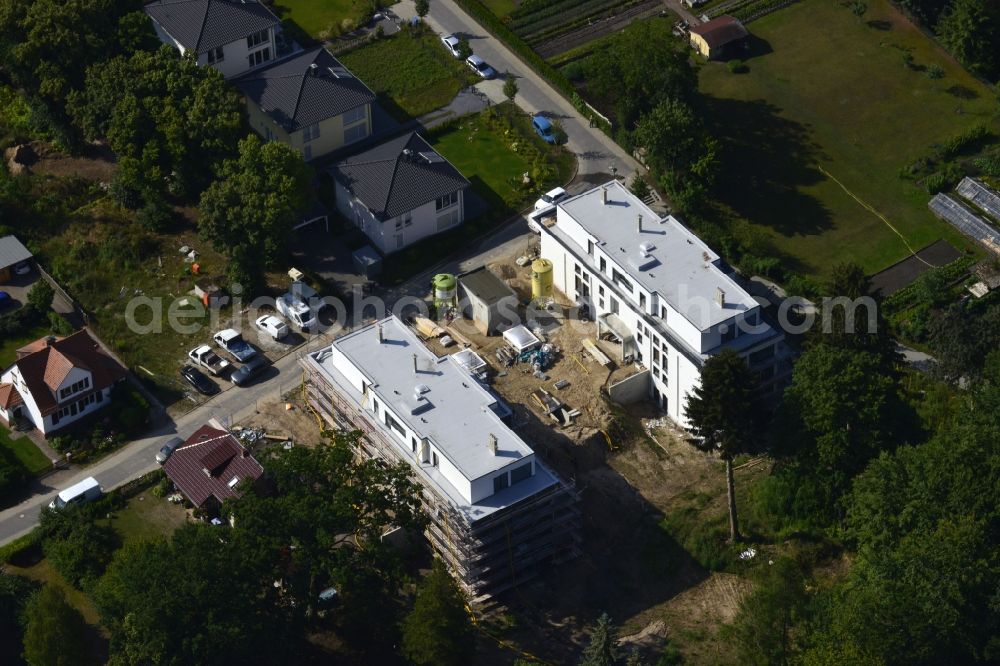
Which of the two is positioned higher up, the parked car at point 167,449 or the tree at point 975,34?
the parked car at point 167,449

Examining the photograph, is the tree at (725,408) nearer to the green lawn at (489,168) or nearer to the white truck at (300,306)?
the green lawn at (489,168)

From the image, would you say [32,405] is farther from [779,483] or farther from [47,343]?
[779,483]

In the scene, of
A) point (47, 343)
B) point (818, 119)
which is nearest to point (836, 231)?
point (818, 119)

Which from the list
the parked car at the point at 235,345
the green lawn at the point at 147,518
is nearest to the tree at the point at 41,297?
the parked car at the point at 235,345

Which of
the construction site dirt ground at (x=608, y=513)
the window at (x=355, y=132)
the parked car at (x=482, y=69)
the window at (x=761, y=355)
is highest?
the window at (x=355, y=132)

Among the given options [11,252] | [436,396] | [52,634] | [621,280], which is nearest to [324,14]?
[11,252]

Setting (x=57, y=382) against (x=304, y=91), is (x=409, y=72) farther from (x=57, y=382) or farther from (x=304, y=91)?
(x=57, y=382)

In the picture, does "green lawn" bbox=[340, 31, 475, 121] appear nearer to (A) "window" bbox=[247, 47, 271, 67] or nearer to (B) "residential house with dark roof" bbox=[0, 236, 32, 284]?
(A) "window" bbox=[247, 47, 271, 67]

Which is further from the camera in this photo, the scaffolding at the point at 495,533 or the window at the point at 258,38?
the window at the point at 258,38
